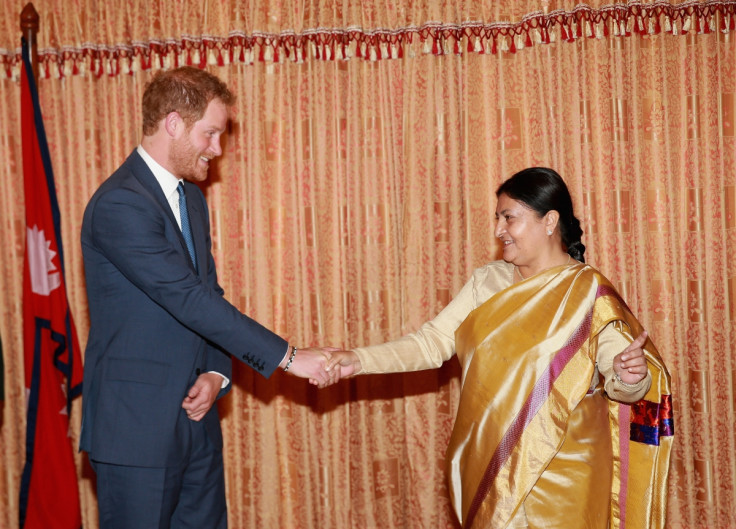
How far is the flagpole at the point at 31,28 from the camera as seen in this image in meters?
3.28

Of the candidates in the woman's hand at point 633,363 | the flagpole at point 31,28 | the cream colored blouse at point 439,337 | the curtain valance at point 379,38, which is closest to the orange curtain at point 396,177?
the curtain valance at point 379,38

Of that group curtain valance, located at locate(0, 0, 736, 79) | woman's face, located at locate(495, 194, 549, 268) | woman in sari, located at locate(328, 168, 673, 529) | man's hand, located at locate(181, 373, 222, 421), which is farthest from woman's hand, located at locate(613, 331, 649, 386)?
curtain valance, located at locate(0, 0, 736, 79)

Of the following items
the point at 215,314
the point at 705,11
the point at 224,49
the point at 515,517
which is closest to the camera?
the point at 515,517

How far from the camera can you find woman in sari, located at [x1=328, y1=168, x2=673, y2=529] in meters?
2.20

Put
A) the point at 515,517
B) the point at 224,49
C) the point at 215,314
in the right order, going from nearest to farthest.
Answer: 1. the point at 515,517
2. the point at 215,314
3. the point at 224,49

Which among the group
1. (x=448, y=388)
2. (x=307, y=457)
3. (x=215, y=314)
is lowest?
(x=307, y=457)

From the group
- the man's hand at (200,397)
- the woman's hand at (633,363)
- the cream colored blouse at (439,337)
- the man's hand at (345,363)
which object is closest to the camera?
the woman's hand at (633,363)

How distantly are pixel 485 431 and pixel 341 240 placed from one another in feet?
4.75

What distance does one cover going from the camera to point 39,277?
132 inches

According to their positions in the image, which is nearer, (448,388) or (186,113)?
(186,113)

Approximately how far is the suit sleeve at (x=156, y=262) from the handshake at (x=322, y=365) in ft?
0.84

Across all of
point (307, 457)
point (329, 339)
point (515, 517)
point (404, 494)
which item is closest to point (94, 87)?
point (329, 339)

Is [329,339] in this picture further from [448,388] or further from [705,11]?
[705,11]

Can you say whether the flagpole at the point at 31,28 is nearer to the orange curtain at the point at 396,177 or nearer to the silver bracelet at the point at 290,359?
the orange curtain at the point at 396,177
